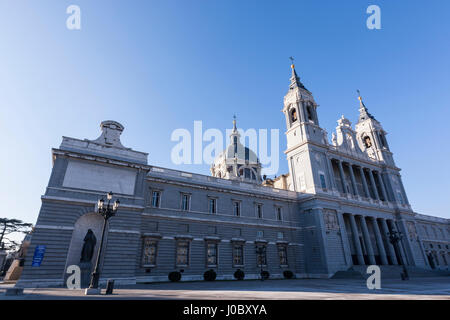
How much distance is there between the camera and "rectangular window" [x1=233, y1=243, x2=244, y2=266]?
27305 mm

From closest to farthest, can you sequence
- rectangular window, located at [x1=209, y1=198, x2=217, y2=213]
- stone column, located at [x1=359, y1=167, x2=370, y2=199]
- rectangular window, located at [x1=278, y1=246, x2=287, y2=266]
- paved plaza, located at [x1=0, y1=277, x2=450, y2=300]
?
paved plaza, located at [x1=0, y1=277, x2=450, y2=300] → rectangular window, located at [x1=209, y1=198, x2=217, y2=213] → rectangular window, located at [x1=278, y1=246, x2=287, y2=266] → stone column, located at [x1=359, y1=167, x2=370, y2=199]

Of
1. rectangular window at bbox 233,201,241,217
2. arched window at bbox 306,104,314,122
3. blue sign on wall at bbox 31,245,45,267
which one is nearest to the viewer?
blue sign on wall at bbox 31,245,45,267

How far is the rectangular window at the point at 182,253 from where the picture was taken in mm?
24388

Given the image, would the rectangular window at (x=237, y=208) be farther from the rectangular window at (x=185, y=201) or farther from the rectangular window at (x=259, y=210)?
the rectangular window at (x=185, y=201)

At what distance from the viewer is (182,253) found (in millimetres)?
24734

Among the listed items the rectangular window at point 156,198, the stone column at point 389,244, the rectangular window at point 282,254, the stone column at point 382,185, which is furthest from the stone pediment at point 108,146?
the stone column at point 382,185

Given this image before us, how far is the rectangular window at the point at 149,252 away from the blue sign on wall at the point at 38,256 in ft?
25.6

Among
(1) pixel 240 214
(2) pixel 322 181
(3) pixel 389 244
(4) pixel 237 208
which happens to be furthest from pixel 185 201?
(3) pixel 389 244

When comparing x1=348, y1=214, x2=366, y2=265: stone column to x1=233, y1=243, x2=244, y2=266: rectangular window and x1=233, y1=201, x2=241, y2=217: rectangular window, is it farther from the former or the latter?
x1=233, y1=201, x2=241, y2=217: rectangular window

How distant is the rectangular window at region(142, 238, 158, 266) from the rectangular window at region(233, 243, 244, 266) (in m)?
8.69

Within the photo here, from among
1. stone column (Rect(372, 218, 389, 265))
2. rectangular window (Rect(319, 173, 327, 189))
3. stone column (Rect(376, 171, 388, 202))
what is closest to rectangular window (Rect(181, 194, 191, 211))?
rectangular window (Rect(319, 173, 327, 189))

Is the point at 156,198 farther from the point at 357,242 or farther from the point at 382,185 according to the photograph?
the point at 382,185

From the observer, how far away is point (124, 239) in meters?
20.0
